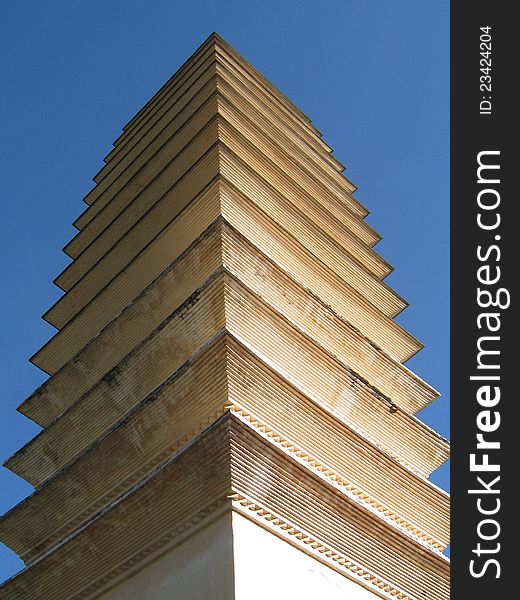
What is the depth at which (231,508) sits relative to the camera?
7.28 meters

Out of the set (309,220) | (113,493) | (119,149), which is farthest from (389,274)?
(113,493)

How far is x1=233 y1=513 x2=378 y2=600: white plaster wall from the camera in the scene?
7.00 metres

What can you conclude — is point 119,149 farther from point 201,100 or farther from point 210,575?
point 210,575

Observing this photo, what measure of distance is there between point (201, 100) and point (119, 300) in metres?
3.85

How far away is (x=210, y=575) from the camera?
707 centimetres

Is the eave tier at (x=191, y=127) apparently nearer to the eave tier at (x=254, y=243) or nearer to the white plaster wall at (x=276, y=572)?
the eave tier at (x=254, y=243)

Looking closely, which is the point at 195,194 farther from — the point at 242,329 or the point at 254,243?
the point at 242,329

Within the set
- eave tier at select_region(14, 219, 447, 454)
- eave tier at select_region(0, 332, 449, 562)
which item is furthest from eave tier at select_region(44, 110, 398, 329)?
eave tier at select_region(0, 332, 449, 562)

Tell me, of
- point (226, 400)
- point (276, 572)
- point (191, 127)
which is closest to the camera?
point (276, 572)

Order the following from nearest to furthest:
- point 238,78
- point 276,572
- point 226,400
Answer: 1. point 276,572
2. point 226,400
3. point 238,78

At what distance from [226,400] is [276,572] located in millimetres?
1633

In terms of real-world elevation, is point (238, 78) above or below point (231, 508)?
above

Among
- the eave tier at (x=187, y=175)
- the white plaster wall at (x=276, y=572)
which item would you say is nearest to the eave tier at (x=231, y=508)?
the white plaster wall at (x=276, y=572)

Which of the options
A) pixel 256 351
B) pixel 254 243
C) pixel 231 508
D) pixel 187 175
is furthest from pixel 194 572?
pixel 187 175
